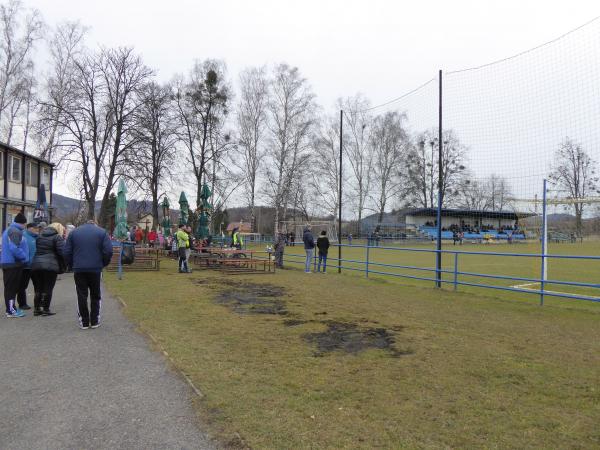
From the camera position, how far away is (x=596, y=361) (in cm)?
546

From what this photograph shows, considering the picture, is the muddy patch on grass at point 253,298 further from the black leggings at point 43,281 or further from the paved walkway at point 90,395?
the black leggings at point 43,281

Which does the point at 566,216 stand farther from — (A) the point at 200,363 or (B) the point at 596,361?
(A) the point at 200,363

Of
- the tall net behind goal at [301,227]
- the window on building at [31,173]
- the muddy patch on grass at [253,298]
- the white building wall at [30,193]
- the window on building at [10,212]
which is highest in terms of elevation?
the window on building at [31,173]

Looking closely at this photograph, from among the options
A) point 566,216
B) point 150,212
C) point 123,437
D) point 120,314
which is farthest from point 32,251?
point 150,212

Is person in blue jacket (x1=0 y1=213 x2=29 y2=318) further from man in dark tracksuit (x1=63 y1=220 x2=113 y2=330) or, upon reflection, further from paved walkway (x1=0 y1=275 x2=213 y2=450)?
man in dark tracksuit (x1=63 y1=220 x2=113 y2=330)

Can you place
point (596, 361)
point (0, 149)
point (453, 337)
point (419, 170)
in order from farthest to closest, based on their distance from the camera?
1. point (419, 170)
2. point (0, 149)
3. point (453, 337)
4. point (596, 361)

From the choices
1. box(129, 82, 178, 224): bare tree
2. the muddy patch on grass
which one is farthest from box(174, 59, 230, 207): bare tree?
the muddy patch on grass

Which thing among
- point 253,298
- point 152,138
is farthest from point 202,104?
point 253,298

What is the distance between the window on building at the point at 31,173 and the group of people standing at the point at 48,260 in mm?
17704

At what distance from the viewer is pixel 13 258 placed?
25.2ft

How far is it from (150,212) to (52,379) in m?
33.6

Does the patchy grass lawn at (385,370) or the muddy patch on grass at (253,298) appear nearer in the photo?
the patchy grass lawn at (385,370)

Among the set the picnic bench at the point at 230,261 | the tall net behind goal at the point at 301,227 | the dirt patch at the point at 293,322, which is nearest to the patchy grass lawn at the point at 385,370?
the dirt patch at the point at 293,322

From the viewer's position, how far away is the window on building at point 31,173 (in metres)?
23.3
